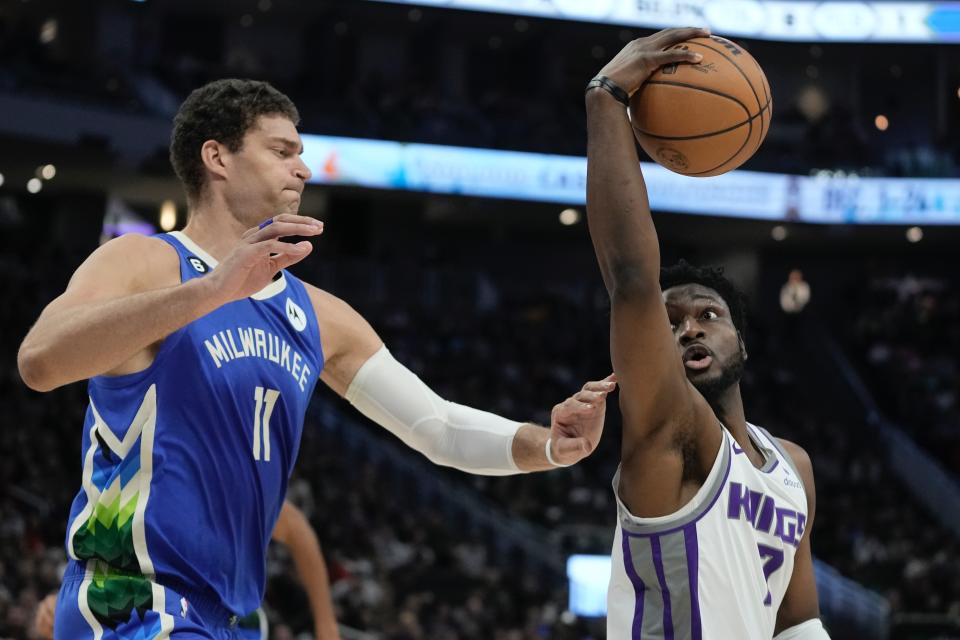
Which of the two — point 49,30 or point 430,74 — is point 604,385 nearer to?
point 49,30

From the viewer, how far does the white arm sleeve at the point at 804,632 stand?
3902 mm

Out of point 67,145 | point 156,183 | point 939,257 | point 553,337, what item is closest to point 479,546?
point 553,337

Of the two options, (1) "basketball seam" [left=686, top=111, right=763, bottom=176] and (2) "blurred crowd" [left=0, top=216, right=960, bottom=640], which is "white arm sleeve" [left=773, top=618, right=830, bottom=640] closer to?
(1) "basketball seam" [left=686, top=111, right=763, bottom=176]

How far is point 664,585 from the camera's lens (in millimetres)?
3428

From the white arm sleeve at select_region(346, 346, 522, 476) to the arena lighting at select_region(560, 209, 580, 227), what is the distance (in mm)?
24758

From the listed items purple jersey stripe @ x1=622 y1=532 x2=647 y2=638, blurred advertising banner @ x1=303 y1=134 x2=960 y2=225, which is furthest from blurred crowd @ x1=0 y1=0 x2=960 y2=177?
purple jersey stripe @ x1=622 y1=532 x2=647 y2=638

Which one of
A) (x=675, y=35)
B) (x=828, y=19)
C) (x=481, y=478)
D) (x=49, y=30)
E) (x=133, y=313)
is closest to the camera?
(x=133, y=313)

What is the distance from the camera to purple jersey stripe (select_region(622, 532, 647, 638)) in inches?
137

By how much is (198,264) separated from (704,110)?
151cm

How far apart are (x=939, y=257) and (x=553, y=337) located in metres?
12.6

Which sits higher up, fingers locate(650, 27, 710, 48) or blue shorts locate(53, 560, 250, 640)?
fingers locate(650, 27, 710, 48)

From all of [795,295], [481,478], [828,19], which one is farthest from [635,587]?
[828,19]

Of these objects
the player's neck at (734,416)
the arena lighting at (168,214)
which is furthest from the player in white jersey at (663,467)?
the arena lighting at (168,214)

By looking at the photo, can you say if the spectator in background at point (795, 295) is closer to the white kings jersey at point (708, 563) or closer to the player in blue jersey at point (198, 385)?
the white kings jersey at point (708, 563)
